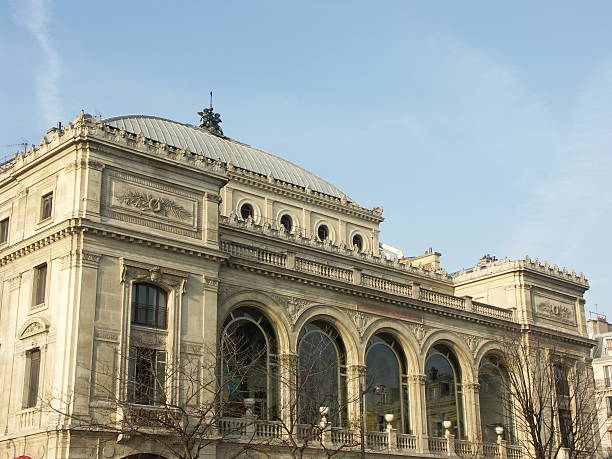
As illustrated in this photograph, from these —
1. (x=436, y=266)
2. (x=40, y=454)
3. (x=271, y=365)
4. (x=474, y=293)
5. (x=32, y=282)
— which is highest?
(x=436, y=266)

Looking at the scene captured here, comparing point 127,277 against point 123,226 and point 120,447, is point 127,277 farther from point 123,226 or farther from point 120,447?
point 120,447

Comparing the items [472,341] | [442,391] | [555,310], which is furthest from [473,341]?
Answer: [555,310]

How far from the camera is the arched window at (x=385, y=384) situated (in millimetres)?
48031

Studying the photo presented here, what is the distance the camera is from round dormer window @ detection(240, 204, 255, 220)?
192ft

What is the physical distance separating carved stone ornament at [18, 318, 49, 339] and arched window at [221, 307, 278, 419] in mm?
8034

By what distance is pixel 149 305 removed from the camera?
3931 centimetres

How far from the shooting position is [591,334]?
93250mm

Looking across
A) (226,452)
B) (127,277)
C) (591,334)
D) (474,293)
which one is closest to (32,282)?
(127,277)

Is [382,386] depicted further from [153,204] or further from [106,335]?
[106,335]

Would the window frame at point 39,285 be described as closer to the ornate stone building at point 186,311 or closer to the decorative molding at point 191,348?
the ornate stone building at point 186,311

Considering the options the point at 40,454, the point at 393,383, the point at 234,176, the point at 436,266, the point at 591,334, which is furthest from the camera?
the point at 591,334

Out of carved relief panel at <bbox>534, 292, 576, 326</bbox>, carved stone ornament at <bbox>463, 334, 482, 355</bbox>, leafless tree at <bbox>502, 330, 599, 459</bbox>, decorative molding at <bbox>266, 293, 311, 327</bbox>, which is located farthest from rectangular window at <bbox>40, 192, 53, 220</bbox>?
carved relief panel at <bbox>534, 292, 576, 326</bbox>

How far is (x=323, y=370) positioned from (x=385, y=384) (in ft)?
20.8

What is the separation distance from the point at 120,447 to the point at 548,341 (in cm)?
3312
